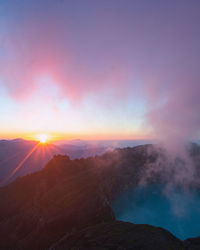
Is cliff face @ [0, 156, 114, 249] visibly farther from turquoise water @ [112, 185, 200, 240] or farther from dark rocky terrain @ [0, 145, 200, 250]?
turquoise water @ [112, 185, 200, 240]

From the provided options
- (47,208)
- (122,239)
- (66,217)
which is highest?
(122,239)

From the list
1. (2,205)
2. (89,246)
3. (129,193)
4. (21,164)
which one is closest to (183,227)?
(129,193)

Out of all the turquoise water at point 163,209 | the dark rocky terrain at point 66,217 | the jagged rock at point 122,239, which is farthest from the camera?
the turquoise water at point 163,209

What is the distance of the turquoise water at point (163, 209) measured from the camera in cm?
3583

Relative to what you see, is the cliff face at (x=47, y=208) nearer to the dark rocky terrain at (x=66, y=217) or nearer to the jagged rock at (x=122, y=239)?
the dark rocky terrain at (x=66, y=217)

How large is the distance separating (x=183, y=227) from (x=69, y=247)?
3540cm

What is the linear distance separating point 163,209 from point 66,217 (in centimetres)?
3465

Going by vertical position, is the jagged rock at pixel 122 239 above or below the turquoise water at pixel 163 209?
above

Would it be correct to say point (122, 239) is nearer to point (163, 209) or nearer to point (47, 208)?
point (47, 208)

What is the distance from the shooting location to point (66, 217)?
26781mm

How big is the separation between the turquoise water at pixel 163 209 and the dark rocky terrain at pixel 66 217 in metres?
7.35

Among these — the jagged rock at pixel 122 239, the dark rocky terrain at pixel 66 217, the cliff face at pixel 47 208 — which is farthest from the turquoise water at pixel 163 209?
the jagged rock at pixel 122 239

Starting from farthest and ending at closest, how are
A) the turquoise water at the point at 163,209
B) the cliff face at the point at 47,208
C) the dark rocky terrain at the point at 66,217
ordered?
the turquoise water at the point at 163,209
the cliff face at the point at 47,208
the dark rocky terrain at the point at 66,217

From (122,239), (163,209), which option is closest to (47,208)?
(122,239)
